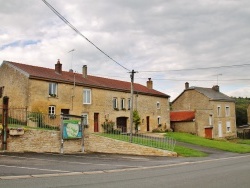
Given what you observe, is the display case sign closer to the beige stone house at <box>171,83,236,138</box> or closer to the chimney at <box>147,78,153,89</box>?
the chimney at <box>147,78,153,89</box>

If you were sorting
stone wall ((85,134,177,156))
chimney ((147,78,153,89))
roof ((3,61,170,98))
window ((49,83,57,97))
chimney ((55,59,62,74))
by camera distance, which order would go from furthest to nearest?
1. chimney ((147,78,153,89))
2. chimney ((55,59,62,74))
3. window ((49,83,57,97))
4. roof ((3,61,170,98))
5. stone wall ((85,134,177,156))

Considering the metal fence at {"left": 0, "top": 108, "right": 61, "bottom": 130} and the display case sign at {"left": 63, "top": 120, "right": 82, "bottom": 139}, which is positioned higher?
the metal fence at {"left": 0, "top": 108, "right": 61, "bottom": 130}

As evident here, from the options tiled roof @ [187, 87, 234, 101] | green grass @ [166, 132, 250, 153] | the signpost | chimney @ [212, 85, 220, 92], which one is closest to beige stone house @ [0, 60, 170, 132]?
the signpost

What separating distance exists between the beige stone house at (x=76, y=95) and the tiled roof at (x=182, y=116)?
18.6 feet

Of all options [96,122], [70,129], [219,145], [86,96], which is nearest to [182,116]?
[219,145]

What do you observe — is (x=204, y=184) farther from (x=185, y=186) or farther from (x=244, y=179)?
(x=244, y=179)

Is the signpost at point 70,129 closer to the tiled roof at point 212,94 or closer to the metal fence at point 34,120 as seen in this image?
the metal fence at point 34,120

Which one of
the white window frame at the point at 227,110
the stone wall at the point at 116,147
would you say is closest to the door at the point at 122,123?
the stone wall at the point at 116,147

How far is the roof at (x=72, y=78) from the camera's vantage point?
111 feet

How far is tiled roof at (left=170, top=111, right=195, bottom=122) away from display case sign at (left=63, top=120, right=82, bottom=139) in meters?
30.1

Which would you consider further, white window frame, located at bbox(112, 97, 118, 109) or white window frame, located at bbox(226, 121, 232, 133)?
white window frame, located at bbox(226, 121, 232, 133)

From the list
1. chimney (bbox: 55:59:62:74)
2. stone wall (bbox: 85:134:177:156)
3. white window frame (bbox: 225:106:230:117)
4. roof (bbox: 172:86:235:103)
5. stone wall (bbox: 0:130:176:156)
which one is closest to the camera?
stone wall (bbox: 0:130:176:156)

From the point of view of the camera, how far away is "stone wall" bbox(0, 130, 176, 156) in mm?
21109

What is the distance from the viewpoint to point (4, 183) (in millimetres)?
10414
